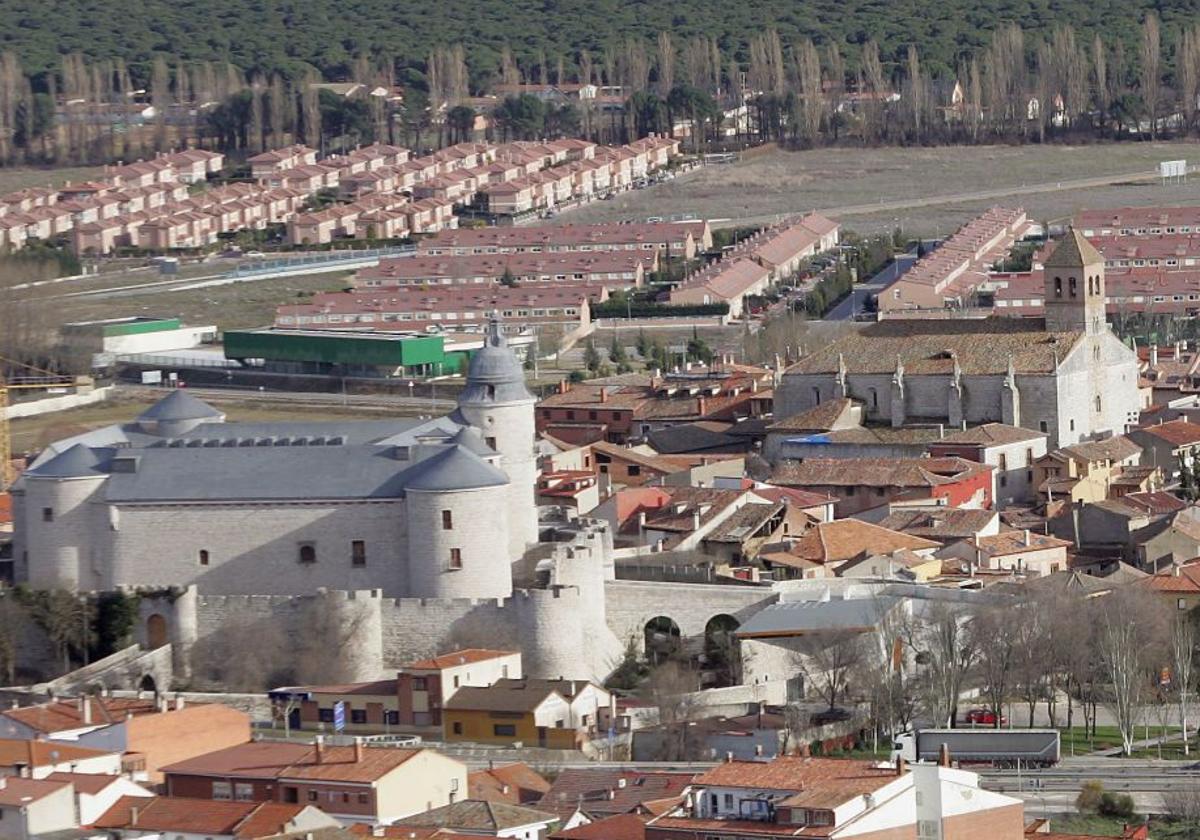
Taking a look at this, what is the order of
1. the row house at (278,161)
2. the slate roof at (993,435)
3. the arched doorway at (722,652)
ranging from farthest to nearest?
1. the row house at (278,161)
2. the slate roof at (993,435)
3. the arched doorway at (722,652)

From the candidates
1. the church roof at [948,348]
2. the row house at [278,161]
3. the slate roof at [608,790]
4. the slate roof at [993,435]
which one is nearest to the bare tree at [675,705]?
the slate roof at [608,790]

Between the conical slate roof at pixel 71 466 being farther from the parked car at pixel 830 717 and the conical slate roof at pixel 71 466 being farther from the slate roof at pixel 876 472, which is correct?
the slate roof at pixel 876 472

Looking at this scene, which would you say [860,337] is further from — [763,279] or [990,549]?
[763,279]

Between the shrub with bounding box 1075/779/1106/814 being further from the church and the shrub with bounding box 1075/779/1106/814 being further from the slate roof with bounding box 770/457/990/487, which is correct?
the church

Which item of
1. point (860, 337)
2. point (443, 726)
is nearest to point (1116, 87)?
point (860, 337)

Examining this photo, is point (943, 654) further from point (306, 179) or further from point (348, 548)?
point (306, 179)

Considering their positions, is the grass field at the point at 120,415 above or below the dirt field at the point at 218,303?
below
